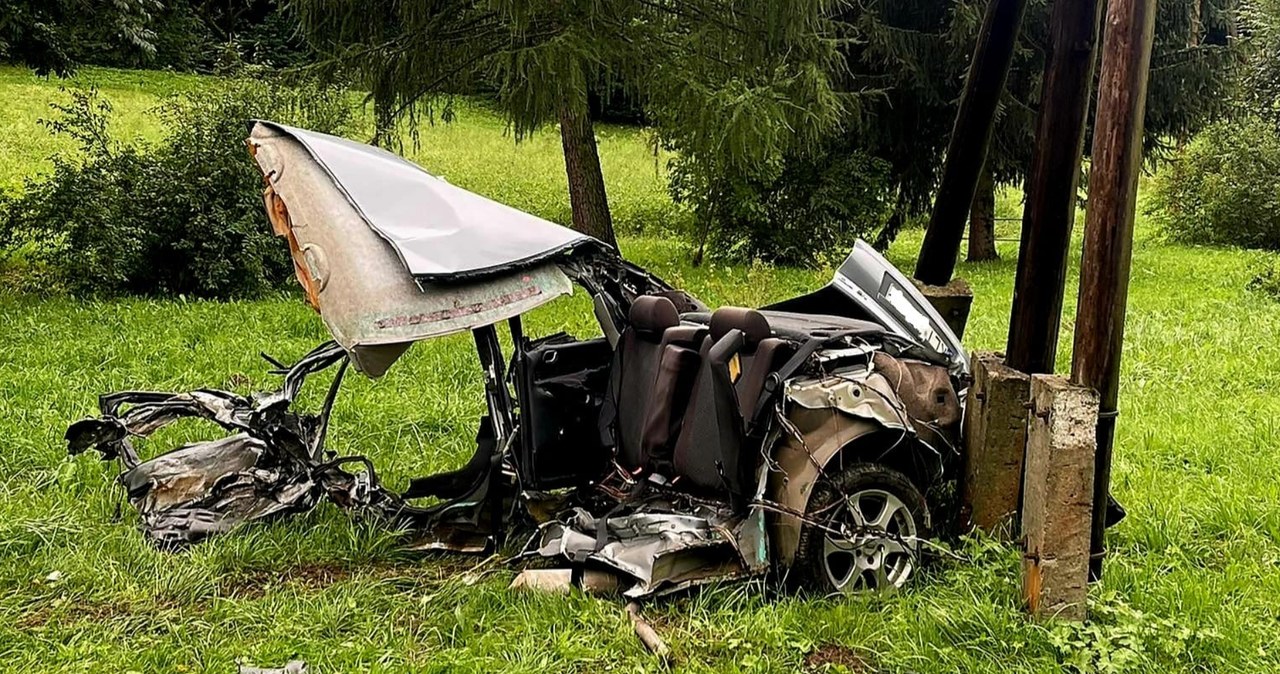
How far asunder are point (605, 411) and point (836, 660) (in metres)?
1.52

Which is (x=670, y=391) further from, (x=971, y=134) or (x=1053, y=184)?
(x=971, y=134)

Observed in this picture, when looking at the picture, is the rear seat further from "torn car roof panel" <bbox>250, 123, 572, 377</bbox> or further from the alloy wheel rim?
"torn car roof panel" <bbox>250, 123, 572, 377</bbox>

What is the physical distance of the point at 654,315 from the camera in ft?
13.8

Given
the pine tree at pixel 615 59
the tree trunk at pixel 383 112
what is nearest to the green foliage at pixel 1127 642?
the pine tree at pixel 615 59

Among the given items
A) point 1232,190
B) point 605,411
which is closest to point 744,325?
point 605,411

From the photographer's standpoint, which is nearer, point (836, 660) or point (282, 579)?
point (836, 660)

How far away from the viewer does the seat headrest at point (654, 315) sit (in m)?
4.21

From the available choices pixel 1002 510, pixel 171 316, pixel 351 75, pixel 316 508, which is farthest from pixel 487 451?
pixel 351 75

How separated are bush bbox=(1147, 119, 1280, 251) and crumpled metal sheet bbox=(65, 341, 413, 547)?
62.8 ft

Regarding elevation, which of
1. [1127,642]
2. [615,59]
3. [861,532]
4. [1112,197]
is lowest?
[1127,642]

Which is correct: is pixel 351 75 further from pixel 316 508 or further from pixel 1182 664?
pixel 1182 664

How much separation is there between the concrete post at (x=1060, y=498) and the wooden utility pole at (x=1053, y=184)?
66 cm

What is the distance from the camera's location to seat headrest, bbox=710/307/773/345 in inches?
154

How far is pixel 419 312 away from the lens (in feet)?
12.1
